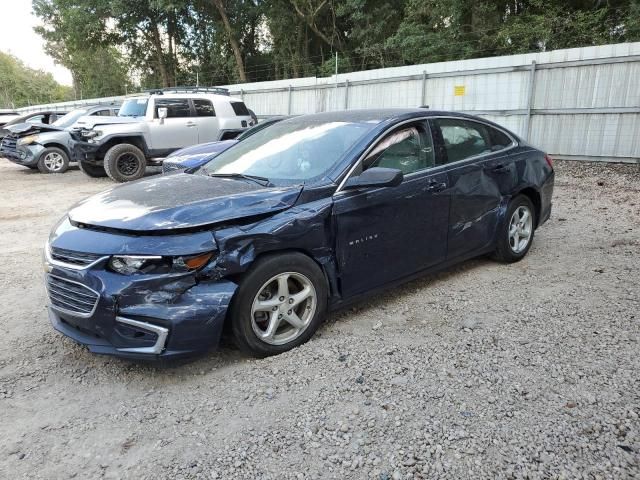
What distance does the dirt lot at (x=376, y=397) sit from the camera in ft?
7.31

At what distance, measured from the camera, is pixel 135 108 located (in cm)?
1180

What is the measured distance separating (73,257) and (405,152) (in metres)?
2.44

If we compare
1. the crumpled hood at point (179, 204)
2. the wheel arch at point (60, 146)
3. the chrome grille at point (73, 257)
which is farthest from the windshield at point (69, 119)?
the chrome grille at point (73, 257)

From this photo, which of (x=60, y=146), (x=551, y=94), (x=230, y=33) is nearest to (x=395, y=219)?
(x=551, y=94)

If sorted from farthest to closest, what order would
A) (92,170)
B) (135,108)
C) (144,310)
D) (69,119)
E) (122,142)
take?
(69,119)
(92,170)
(135,108)
(122,142)
(144,310)

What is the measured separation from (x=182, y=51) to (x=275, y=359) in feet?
124

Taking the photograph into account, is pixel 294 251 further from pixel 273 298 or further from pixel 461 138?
pixel 461 138

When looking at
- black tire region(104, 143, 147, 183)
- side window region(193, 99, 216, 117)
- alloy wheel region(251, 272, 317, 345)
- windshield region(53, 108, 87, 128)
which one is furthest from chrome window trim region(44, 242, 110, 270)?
windshield region(53, 108, 87, 128)

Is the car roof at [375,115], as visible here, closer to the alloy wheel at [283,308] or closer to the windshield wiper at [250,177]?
the windshield wiper at [250,177]

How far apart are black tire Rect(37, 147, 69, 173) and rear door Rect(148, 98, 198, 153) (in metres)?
3.60

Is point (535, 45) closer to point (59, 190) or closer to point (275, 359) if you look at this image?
point (59, 190)

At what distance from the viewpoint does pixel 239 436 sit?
2422mm

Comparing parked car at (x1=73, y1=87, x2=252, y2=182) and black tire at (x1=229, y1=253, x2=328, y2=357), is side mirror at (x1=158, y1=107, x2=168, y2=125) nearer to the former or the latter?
parked car at (x1=73, y1=87, x2=252, y2=182)

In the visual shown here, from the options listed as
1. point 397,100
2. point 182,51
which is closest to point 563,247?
point 397,100
